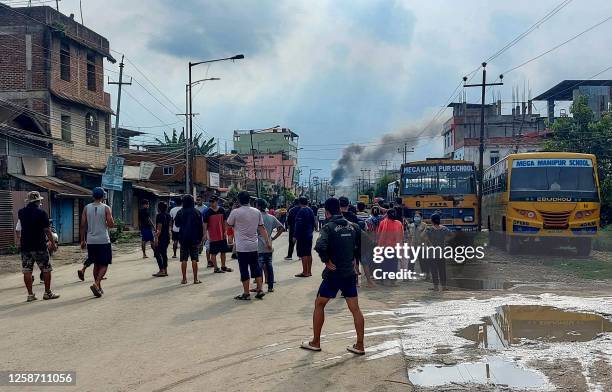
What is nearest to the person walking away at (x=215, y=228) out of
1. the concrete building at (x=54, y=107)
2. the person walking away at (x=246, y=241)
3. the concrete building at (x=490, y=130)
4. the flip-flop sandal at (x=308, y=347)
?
the person walking away at (x=246, y=241)

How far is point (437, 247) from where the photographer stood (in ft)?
38.7

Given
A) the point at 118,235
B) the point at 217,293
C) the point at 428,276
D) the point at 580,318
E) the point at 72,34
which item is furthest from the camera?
the point at 72,34

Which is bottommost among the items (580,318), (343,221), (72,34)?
(580,318)

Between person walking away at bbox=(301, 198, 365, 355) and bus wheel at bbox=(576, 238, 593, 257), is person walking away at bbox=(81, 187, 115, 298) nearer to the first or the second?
person walking away at bbox=(301, 198, 365, 355)

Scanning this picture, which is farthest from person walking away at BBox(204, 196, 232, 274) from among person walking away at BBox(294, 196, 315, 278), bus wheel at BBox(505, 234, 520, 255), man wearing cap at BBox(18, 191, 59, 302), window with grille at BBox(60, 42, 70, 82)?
window with grille at BBox(60, 42, 70, 82)

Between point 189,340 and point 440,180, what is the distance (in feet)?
59.4

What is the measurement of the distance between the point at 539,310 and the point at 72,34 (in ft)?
93.1

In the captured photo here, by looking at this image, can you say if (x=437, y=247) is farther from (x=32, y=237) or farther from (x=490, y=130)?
(x=490, y=130)

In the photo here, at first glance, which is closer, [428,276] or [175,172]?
[428,276]

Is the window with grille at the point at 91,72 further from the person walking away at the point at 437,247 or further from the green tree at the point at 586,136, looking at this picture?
the person walking away at the point at 437,247

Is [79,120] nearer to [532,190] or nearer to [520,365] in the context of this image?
[532,190]

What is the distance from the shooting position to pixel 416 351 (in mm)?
6812

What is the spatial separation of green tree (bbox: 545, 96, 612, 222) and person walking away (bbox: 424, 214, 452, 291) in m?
20.5

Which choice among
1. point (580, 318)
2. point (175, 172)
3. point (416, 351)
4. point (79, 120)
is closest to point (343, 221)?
point (416, 351)
